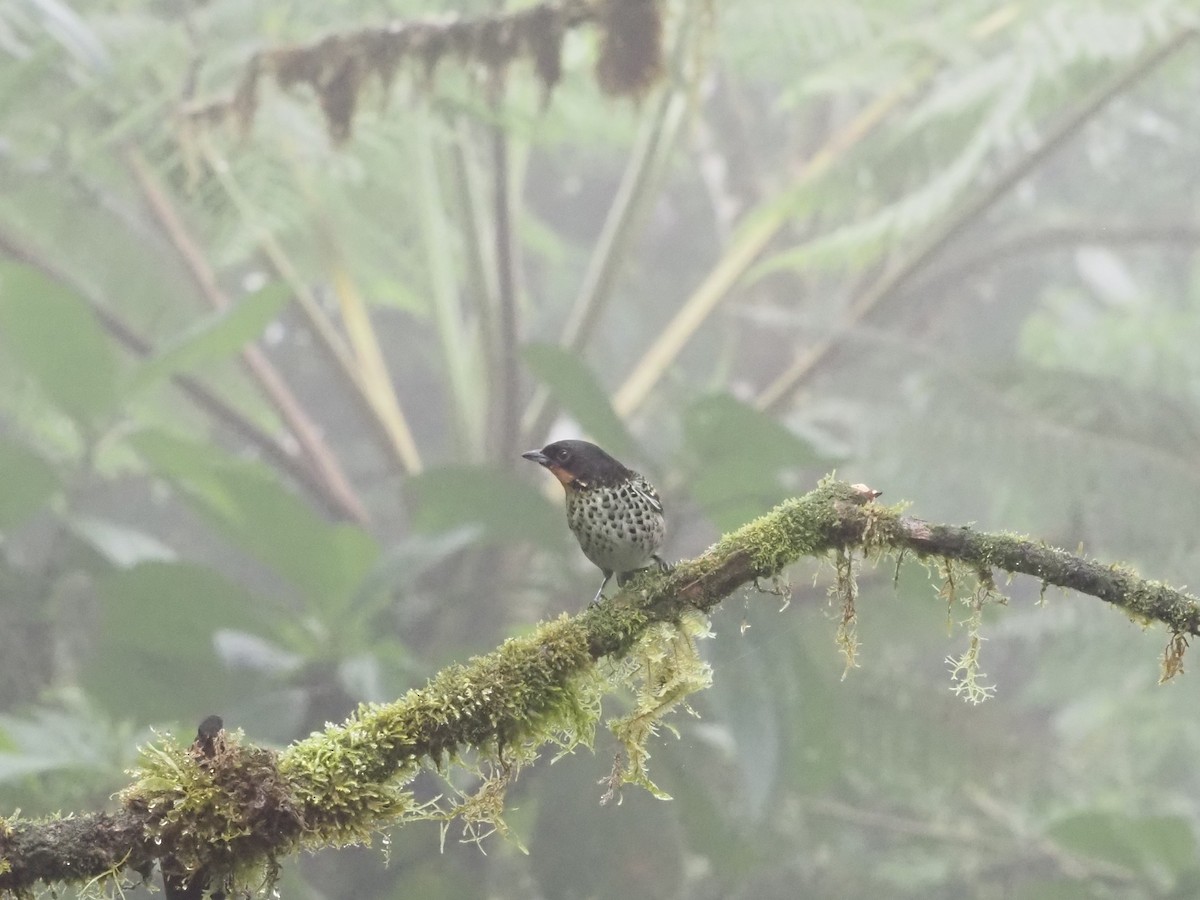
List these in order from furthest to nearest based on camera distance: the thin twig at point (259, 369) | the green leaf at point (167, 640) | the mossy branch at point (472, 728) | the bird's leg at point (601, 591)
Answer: the thin twig at point (259, 369) < the green leaf at point (167, 640) < the bird's leg at point (601, 591) < the mossy branch at point (472, 728)

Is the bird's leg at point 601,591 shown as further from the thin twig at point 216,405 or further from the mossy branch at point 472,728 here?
the thin twig at point 216,405

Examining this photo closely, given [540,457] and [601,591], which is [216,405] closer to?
[540,457]

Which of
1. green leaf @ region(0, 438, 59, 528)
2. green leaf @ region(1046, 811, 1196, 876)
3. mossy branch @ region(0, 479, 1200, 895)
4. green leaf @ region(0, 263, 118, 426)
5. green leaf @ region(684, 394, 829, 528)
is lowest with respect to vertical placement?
green leaf @ region(1046, 811, 1196, 876)

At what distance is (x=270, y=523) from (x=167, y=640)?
277 mm

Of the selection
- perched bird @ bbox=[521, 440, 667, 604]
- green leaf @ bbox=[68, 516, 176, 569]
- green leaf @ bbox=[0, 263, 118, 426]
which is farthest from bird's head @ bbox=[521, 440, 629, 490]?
green leaf @ bbox=[0, 263, 118, 426]

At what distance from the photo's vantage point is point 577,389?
179 cm

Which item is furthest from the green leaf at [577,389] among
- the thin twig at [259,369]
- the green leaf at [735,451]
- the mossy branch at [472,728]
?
the mossy branch at [472,728]

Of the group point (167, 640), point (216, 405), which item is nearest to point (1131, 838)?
point (167, 640)

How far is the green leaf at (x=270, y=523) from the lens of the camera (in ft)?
5.94

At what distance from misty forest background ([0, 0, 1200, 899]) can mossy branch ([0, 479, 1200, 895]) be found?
0.32m

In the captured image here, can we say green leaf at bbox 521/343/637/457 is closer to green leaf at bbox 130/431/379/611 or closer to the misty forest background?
the misty forest background

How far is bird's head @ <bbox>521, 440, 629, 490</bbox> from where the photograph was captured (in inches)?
33.8

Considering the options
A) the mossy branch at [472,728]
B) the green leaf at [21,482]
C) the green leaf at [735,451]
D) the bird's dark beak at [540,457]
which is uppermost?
the green leaf at [21,482]

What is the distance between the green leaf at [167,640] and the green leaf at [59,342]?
0.39 m
